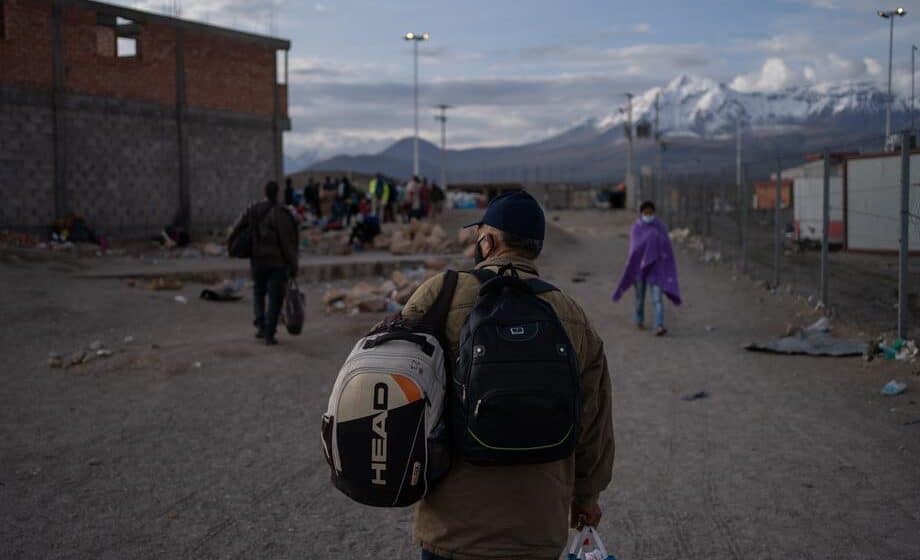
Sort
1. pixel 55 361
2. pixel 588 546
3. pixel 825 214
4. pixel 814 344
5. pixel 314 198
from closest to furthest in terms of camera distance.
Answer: pixel 588 546 → pixel 55 361 → pixel 814 344 → pixel 825 214 → pixel 314 198

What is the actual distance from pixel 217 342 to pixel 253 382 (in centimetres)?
221

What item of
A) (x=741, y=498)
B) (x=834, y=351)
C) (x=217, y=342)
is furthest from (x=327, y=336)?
(x=741, y=498)

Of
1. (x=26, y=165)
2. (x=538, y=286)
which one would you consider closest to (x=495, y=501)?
(x=538, y=286)

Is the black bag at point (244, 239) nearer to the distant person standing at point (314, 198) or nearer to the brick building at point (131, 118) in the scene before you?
the brick building at point (131, 118)

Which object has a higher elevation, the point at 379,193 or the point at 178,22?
the point at 178,22

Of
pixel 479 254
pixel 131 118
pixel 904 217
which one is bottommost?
pixel 479 254

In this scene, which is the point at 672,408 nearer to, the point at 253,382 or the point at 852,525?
the point at 852,525

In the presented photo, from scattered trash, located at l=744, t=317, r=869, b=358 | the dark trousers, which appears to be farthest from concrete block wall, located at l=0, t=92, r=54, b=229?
scattered trash, located at l=744, t=317, r=869, b=358

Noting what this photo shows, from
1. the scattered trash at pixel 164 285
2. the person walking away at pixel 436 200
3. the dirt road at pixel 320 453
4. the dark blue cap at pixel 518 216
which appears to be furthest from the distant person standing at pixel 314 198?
the dark blue cap at pixel 518 216

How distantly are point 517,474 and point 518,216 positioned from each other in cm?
81

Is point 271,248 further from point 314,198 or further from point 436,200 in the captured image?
point 436,200

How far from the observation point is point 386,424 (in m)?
2.57

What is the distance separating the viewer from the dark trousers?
10.6 meters

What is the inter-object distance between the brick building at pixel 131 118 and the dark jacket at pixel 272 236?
14.9 m
